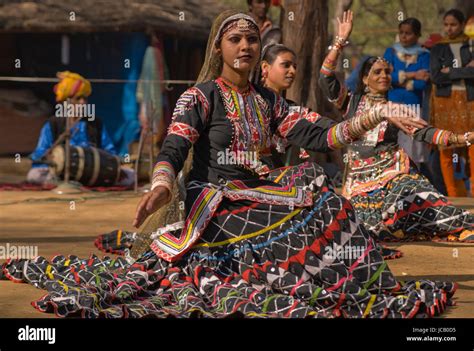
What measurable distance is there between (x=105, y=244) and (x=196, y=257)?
7.85ft

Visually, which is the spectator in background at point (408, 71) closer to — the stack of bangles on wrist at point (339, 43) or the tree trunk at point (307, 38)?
the tree trunk at point (307, 38)

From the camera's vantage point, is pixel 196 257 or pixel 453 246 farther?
pixel 453 246

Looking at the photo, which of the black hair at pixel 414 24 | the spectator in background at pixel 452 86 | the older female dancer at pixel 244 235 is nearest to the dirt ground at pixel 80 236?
the older female dancer at pixel 244 235

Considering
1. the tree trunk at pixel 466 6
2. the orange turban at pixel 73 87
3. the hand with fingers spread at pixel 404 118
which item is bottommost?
the orange turban at pixel 73 87

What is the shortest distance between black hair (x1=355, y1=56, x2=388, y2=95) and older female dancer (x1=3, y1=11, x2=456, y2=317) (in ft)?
10.2

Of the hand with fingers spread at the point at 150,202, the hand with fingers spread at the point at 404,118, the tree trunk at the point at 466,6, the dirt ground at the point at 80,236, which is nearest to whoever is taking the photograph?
the hand with fingers spread at the point at 150,202

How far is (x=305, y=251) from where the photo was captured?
581 centimetres

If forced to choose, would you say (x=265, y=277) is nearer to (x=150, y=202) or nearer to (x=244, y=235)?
(x=244, y=235)

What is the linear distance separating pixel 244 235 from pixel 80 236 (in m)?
3.68

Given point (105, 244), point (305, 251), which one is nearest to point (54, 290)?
point (305, 251)

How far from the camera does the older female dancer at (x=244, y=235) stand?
5.61m

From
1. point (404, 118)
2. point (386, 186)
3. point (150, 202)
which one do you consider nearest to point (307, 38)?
point (386, 186)

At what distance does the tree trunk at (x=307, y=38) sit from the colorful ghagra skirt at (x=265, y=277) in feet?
21.4

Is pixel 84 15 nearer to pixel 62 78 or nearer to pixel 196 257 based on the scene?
pixel 62 78
